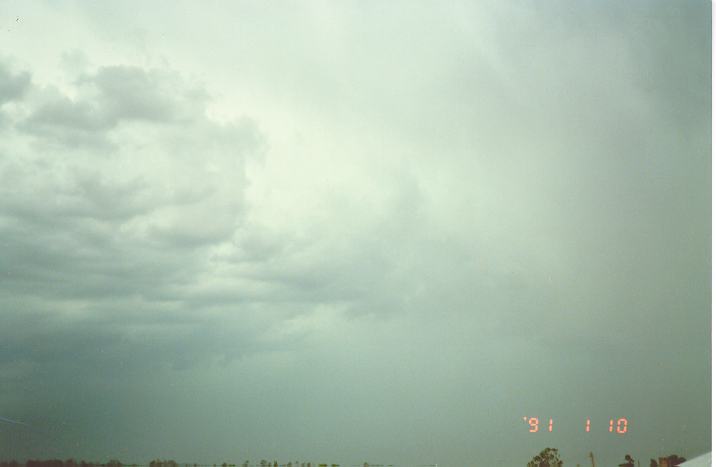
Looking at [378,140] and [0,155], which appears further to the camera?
[378,140]

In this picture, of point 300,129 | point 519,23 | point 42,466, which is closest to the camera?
point 42,466

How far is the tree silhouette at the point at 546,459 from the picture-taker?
488 centimetres

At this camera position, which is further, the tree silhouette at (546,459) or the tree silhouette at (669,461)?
the tree silhouette at (669,461)

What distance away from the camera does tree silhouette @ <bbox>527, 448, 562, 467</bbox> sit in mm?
4876

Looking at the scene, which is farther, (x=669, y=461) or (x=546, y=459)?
(x=669, y=461)

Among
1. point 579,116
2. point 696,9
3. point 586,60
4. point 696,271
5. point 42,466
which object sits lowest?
point 42,466

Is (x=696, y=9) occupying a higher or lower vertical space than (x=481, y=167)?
higher

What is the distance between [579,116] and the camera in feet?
16.8

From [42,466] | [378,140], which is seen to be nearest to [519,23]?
[378,140]

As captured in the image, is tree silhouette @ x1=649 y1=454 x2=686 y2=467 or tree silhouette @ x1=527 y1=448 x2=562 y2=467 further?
tree silhouette @ x1=649 y1=454 x2=686 y2=467

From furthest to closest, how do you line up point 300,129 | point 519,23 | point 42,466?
point 519,23, point 300,129, point 42,466

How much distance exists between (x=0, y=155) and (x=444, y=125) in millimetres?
2533

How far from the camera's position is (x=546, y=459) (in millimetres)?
4883

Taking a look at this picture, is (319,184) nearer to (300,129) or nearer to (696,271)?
(300,129)
